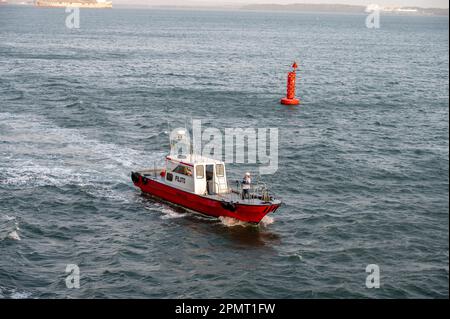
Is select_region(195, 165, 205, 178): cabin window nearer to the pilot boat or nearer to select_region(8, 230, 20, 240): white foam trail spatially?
the pilot boat

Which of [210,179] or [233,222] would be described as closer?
[233,222]

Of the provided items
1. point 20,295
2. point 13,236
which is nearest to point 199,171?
point 13,236

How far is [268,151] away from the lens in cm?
6147

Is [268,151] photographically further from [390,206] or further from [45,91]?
[45,91]

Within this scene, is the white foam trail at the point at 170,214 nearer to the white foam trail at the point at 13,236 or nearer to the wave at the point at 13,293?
the white foam trail at the point at 13,236

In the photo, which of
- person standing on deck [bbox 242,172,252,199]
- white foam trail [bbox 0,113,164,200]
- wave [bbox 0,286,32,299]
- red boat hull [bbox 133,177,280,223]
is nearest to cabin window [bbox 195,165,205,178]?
red boat hull [bbox 133,177,280,223]

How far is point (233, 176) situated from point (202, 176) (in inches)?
329

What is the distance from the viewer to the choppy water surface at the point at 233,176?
3481 cm

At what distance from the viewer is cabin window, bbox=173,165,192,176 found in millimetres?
44463

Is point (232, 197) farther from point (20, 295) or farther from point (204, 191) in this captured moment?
point (20, 295)

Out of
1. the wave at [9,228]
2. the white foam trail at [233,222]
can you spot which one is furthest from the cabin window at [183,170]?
the wave at [9,228]

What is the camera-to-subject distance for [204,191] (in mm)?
44375

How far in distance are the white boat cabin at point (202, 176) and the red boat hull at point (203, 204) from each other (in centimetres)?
65
